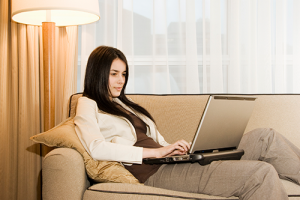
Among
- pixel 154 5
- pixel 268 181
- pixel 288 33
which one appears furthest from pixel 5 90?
pixel 288 33

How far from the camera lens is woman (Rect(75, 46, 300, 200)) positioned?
1.08 metres

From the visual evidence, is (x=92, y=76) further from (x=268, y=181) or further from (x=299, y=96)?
(x=299, y=96)

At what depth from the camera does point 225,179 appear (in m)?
1.11

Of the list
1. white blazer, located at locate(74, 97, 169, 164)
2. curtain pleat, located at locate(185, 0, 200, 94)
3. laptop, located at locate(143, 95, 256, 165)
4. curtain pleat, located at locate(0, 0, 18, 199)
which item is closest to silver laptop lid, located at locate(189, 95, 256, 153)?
laptop, located at locate(143, 95, 256, 165)

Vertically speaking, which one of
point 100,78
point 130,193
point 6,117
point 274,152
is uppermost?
point 100,78

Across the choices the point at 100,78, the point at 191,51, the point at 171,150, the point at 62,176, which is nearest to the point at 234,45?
the point at 191,51

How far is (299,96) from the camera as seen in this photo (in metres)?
1.81

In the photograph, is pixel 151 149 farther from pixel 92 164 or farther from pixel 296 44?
pixel 296 44

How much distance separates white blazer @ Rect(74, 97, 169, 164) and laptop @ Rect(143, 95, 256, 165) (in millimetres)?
96

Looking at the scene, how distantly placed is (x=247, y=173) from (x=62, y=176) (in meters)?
0.70

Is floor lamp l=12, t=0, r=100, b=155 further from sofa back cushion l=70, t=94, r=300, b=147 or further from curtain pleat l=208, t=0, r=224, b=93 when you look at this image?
curtain pleat l=208, t=0, r=224, b=93

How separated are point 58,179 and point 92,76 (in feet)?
1.94

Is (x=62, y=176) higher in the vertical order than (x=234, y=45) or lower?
lower

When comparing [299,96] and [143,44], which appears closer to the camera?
[299,96]
